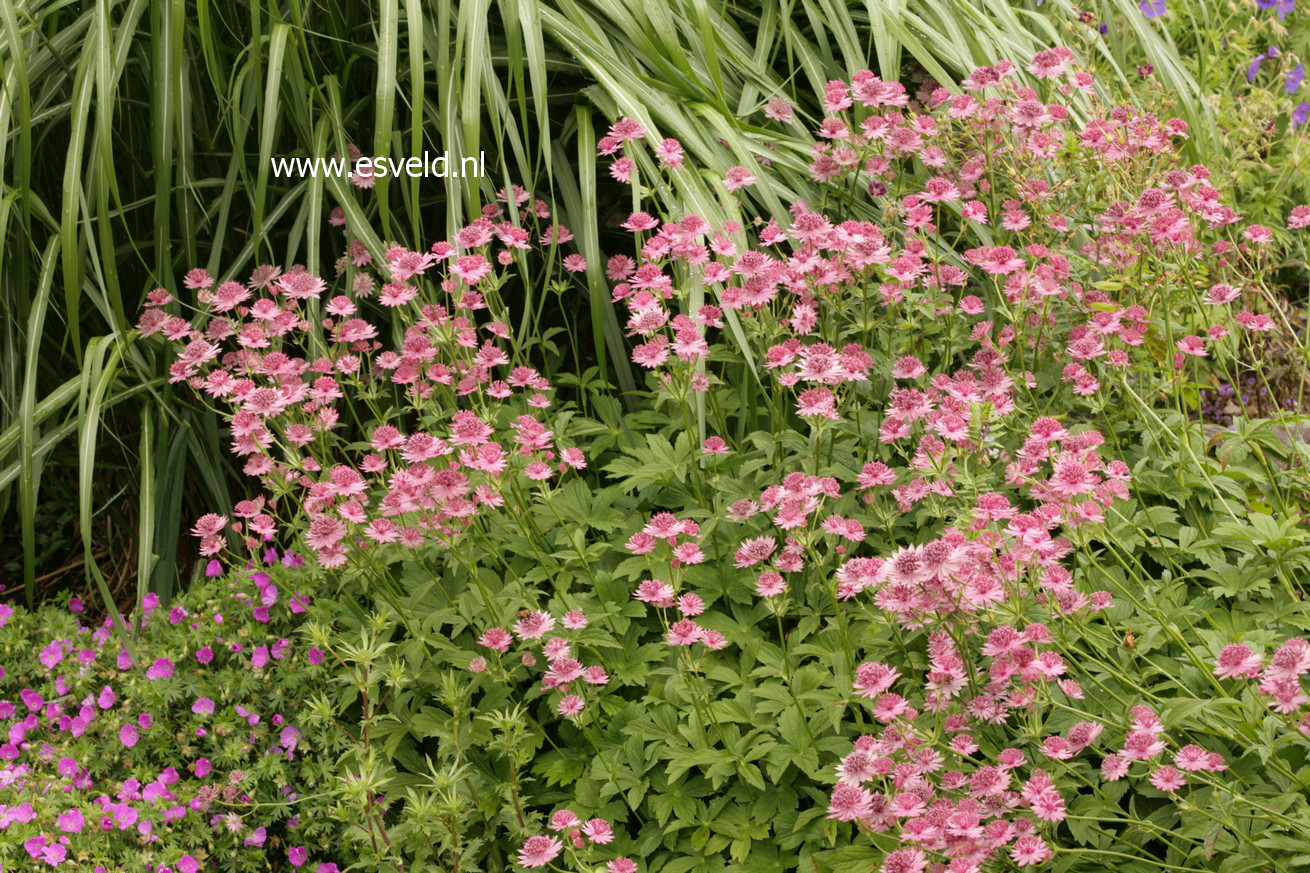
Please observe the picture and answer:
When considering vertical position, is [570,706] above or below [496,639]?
below

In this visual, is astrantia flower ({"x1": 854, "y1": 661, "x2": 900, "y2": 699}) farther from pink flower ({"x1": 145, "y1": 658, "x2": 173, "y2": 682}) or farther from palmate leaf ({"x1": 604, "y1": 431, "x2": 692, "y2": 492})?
pink flower ({"x1": 145, "y1": 658, "x2": 173, "y2": 682})

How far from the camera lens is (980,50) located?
9.60 ft

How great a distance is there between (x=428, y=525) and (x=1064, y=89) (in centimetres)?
181

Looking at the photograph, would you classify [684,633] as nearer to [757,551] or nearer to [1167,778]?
[757,551]

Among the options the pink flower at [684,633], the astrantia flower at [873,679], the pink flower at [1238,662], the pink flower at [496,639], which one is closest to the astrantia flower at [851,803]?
the astrantia flower at [873,679]

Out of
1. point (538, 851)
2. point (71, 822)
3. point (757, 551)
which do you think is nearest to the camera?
point (538, 851)

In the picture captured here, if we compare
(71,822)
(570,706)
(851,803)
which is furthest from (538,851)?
(71,822)

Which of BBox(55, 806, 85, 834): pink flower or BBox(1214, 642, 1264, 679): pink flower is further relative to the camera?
BBox(55, 806, 85, 834): pink flower

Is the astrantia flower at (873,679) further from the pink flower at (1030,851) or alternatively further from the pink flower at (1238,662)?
the pink flower at (1238,662)

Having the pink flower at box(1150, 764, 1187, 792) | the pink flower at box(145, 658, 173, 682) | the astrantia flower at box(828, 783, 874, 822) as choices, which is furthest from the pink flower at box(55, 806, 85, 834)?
the pink flower at box(1150, 764, 1187, 792)

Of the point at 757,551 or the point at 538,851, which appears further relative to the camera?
the point at 757,551

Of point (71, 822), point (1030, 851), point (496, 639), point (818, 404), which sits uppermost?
point (818, 404)

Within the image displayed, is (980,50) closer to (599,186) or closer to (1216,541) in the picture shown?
(599,186)

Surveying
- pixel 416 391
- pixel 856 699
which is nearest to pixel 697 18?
pixel 416 391
